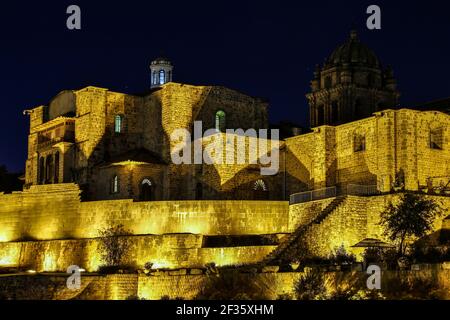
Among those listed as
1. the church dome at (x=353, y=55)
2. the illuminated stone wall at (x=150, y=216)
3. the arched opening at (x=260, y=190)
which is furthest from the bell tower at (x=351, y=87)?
the illuminated stone wall at (x=150, y=216)

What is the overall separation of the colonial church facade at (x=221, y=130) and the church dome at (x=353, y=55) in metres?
0.08

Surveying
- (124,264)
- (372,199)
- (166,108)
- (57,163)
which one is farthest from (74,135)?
(372,199)

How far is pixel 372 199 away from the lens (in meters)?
40.9

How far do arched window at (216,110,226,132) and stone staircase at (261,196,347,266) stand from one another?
13.4 meters

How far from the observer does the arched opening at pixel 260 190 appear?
5081 cm

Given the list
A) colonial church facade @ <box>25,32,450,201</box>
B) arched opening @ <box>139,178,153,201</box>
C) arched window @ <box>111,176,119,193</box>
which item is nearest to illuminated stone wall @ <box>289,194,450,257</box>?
colonial church facade @ <box>25,32,450,201</box>

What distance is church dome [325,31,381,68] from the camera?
193 feet

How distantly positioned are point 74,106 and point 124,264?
16.2m

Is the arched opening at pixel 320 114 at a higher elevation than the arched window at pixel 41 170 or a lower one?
higher

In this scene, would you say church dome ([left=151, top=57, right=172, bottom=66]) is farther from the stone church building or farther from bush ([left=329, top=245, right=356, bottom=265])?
bush ([left=329, top=245, right=356, bottom=265])

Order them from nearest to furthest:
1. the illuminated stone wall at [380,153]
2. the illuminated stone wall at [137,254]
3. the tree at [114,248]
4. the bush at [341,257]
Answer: the bush at [341,257] → the illuminated stone wall at [137,254] → the tree at [114,248] → the illuminated stone wall at [380,153]

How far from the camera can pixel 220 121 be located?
53.7m

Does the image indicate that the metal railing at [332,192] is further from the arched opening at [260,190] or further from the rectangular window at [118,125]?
the rectangular window at [118,125]
